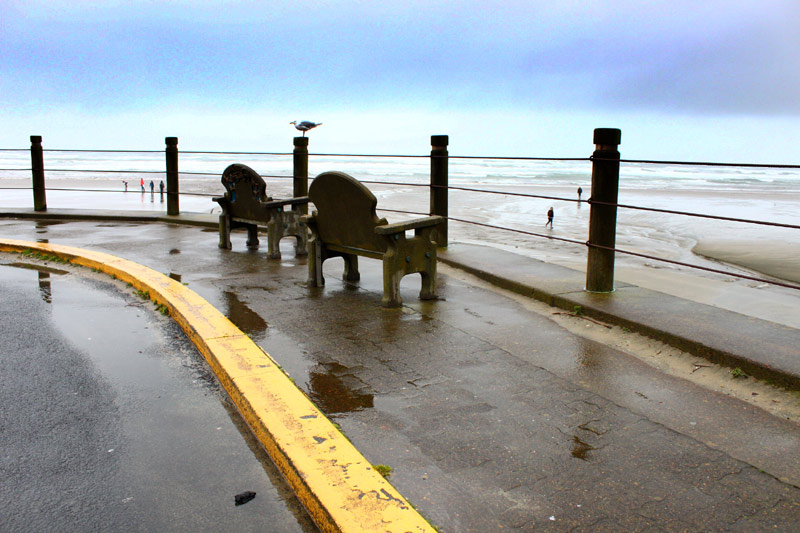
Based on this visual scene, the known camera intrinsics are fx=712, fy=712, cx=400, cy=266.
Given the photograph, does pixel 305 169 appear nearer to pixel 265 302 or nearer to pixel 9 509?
pixel 265 302

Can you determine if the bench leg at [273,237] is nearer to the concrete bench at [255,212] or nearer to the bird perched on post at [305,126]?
the concrete bench at [255,212]

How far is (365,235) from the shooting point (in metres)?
5.60

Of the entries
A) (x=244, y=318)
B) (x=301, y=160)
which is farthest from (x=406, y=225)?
(x=301, y=160)

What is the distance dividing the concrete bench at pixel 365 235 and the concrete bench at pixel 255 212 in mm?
1390

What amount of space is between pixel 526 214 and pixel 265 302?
709 inches

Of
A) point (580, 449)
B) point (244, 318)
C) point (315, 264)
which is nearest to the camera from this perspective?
point (580, 449)

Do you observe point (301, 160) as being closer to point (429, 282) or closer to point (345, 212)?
point (345, 212)

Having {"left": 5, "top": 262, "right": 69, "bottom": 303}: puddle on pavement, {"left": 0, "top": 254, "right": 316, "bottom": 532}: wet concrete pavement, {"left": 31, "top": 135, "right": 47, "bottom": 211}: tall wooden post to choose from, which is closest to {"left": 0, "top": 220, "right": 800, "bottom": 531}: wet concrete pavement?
{"left": 0, "top": 254, "right": 316, "bottom": 532}: wet concrete pavement

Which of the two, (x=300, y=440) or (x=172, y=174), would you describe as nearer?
(x=300, y=440)

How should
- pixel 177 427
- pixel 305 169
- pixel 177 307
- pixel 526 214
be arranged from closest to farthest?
pixel 177 427, pixel 177 307, pixel 305 169, pixel 526 214

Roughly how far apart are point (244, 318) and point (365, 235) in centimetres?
116

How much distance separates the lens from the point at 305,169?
10047 mm

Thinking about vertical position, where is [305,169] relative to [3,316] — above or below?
above

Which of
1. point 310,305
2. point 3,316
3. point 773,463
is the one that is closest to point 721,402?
point 773,463
